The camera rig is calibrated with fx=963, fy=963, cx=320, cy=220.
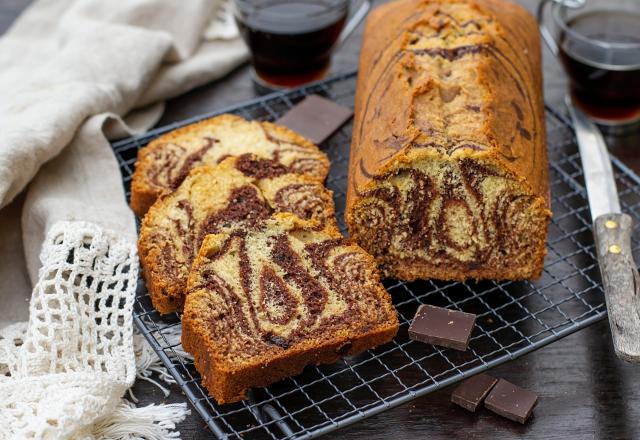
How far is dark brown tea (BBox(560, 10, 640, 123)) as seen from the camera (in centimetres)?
395

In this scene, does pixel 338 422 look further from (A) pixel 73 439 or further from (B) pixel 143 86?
(B) pixel 143 86

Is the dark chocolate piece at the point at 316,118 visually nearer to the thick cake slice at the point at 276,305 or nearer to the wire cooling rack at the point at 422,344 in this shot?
the wire cooling rack at the point at 422,344

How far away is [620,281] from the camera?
304 centimetres

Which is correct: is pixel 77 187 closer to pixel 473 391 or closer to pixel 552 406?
pixel 473 391

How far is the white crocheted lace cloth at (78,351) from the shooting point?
2.76 metres

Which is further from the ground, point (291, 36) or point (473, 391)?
point (291, 36)

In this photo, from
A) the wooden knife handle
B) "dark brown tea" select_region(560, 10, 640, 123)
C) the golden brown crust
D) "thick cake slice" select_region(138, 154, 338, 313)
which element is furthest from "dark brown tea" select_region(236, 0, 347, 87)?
the wooden knife handle

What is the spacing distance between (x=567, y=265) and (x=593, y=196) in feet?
0.87

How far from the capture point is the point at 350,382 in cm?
300

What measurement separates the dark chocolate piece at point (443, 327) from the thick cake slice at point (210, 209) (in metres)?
0.42

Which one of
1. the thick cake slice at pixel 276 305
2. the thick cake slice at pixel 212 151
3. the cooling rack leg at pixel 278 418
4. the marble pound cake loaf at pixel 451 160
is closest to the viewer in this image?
the cooling rack leg at pixel 278 418

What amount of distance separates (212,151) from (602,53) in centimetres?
166

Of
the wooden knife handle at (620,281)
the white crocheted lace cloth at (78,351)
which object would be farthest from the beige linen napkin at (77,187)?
the wooden knife handle at (620,281)

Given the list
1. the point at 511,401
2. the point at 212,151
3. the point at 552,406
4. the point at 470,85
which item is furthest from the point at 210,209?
the point at 552,406
